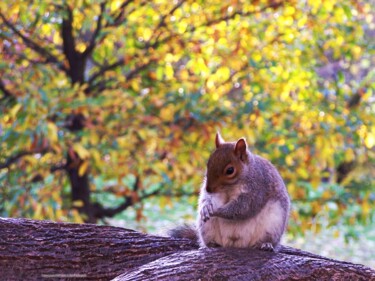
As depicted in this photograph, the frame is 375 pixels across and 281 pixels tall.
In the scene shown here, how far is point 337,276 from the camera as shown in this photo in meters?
1.91

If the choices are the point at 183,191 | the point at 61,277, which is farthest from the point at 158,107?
the point at 61,277

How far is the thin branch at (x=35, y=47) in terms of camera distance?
3521mm

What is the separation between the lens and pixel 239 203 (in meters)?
2.13

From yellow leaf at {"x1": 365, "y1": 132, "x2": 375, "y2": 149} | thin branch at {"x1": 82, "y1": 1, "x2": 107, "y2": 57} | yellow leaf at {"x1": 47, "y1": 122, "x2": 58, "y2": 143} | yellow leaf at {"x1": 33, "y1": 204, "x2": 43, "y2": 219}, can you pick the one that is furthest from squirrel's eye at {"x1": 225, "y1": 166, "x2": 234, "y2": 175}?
yellow leaf at {"x1": 365, "y1": 132, "x2": 375, "y2": 149}

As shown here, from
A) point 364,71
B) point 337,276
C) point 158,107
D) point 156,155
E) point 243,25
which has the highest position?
point 364,71

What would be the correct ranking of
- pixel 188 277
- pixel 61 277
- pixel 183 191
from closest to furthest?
1. pixel 188 277
2. pixel 61 277
3. pixel 183 191

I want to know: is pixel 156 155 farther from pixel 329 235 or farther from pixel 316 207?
pixel 329 235

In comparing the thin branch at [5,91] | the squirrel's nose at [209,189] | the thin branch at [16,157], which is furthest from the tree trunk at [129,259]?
the thin branch at [5,91]

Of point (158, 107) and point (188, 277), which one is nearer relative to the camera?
point (188, 277)

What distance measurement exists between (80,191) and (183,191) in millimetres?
579

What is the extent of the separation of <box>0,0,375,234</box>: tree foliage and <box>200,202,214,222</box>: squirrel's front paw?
1.22 metres

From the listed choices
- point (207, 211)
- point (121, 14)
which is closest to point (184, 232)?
point (207, 211)

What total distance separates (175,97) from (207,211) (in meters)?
1.56

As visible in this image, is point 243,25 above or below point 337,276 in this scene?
above
